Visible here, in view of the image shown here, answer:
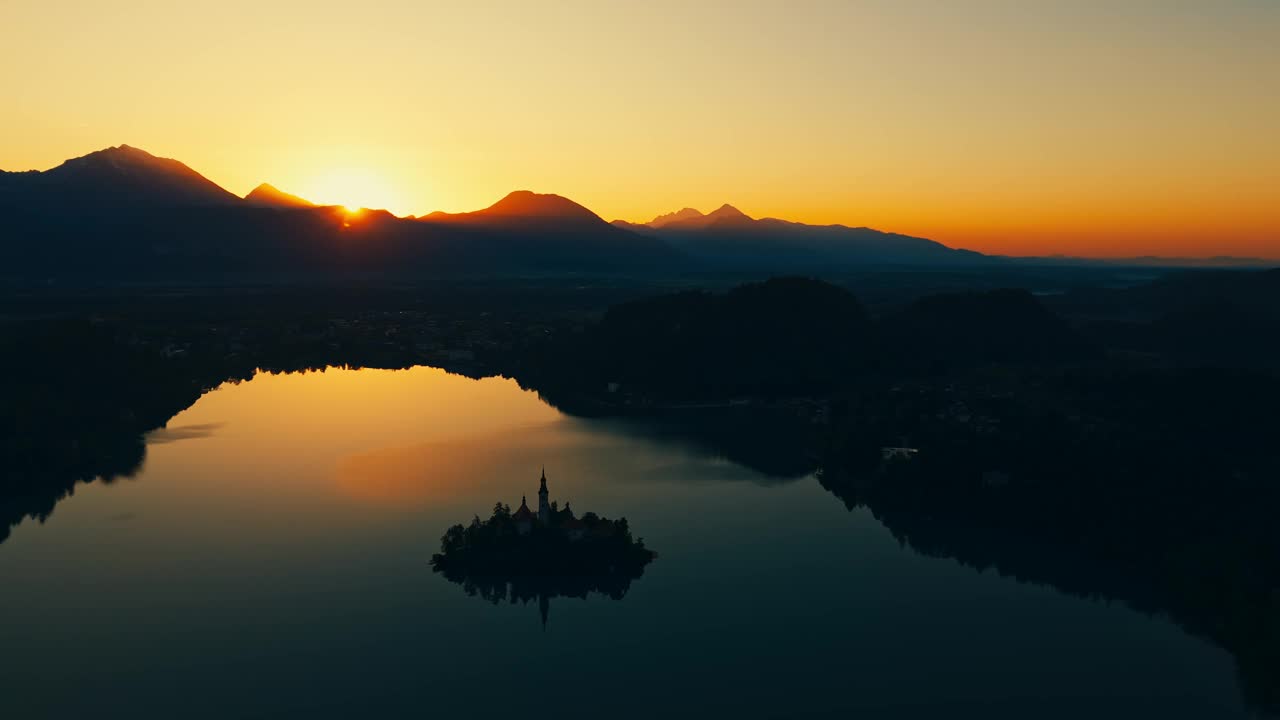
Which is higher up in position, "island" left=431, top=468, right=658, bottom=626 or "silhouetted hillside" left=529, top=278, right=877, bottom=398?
"silhouetted hillside" left=529, top=278, right=877, bottom=398

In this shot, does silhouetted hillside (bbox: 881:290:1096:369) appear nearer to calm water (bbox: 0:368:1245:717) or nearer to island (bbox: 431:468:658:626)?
calm water (bbox: 0:368:1245:717)

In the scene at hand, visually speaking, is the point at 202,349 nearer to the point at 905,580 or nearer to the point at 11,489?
the point at 11,489

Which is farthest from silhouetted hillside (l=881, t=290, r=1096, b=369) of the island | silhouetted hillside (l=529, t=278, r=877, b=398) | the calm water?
the island

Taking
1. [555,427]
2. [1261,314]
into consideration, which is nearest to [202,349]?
[555,427]

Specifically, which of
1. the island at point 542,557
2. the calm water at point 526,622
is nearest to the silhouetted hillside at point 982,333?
the calm water at point 526,622

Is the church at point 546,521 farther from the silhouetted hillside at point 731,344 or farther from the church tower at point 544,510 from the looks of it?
the silhouetted hillside at point 731,344

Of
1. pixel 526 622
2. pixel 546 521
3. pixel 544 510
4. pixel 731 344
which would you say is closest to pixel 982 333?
pixel 731 344
